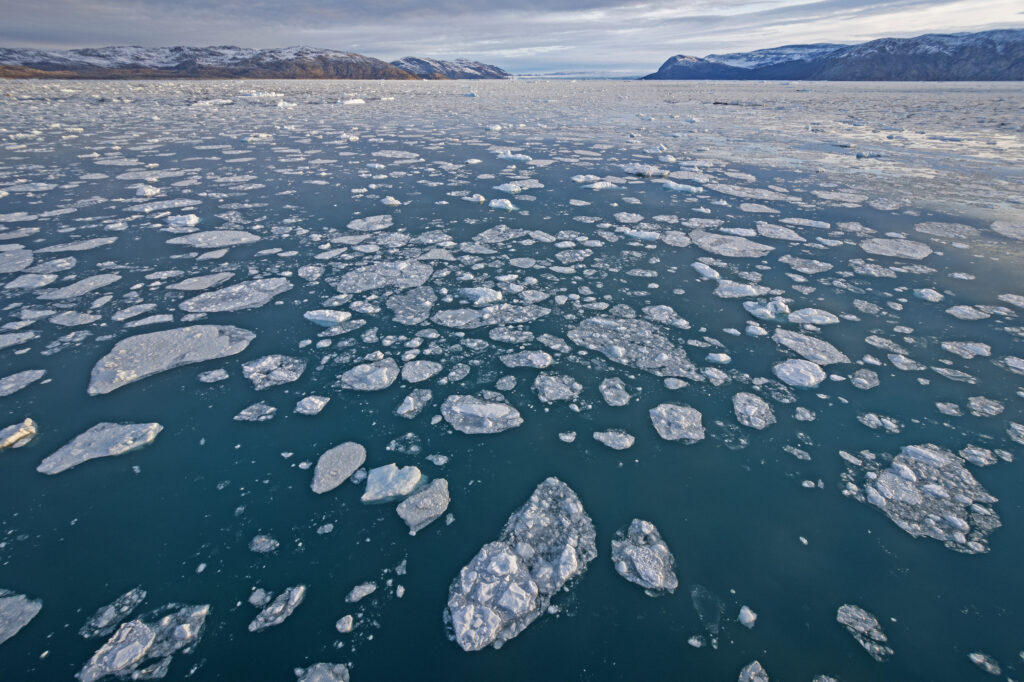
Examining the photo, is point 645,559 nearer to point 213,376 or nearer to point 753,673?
point 753,673

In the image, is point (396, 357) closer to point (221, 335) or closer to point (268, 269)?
point (221, 335)

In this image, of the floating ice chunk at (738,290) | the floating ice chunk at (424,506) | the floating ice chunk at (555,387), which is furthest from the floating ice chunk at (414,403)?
the floating ice chunk at (738,290)

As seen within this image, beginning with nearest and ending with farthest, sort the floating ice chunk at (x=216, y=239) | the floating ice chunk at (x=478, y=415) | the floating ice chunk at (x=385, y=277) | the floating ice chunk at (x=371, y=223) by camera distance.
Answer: the floating ice chunk at (x=478, y=415) → the floating ice chunk at (x=385, y=277) → the floating ice chunk at (x=216, y=239) → the floating ice chunk at (x=371, y=223)

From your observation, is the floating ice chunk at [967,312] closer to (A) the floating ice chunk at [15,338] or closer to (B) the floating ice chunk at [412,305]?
(B) the floating ice chunk at [412,305]

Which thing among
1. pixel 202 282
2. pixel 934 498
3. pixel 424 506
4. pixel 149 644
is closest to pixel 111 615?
pixel 149 644

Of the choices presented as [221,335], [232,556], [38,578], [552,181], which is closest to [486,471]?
[232,556]
